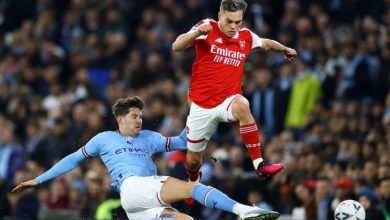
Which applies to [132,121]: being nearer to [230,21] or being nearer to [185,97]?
[230,21]

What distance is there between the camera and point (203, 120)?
42.6ft

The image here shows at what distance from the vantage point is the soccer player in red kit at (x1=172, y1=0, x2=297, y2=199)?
1254 centimetres

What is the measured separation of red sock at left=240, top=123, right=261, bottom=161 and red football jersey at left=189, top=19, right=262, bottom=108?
0.51 m

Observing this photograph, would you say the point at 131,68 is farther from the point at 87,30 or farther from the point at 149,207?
the point at 149,207

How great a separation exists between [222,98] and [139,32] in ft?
35.3

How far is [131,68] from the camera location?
2245 cm

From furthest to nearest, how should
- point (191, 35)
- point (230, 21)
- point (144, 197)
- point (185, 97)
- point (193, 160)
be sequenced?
point (185, 97) → point (193, 160) → point (230, 21) → point (144, 197) → point (191, 35)

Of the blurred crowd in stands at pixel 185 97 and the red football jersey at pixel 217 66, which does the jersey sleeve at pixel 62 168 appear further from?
the blurred crowd in stands at pixel 185 97

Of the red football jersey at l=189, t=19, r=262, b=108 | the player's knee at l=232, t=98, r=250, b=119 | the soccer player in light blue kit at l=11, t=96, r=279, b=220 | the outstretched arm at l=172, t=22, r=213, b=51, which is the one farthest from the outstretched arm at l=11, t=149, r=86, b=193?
the player's knee at l=232, t=98, r=250, b=119

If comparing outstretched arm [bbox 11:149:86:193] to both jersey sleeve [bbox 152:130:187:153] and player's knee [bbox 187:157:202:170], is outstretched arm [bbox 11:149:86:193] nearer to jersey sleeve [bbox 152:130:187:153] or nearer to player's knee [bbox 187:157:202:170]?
jersey sleeve [bbox 152:130:187:153]

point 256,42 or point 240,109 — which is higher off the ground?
point 256,42

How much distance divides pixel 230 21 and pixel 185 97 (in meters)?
7.75

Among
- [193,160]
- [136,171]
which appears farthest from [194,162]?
A: [136,171]

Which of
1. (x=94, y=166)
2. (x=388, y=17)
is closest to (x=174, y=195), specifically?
(x=94, y=166)
